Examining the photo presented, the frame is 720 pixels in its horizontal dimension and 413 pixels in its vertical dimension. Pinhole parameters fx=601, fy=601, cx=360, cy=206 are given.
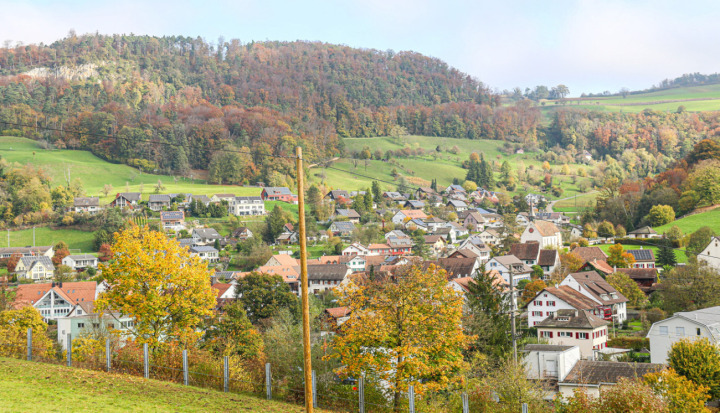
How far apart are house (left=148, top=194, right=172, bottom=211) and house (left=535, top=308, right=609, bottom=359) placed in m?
60.5

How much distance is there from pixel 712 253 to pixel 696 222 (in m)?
14.2

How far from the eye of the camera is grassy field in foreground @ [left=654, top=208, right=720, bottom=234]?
2319 inches

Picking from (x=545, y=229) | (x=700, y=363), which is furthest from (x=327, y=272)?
(x=700, y=363)

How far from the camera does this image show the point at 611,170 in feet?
412

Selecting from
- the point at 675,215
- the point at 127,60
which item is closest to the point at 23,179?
the point at 675,215

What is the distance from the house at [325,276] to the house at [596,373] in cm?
3121

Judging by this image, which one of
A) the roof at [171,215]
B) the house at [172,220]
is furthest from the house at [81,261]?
the roof at [171,215]

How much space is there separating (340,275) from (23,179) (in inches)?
2082

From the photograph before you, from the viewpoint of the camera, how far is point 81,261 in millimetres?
62531

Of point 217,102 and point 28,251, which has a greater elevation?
point 217,102

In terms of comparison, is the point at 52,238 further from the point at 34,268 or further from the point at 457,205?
the point at 457,205

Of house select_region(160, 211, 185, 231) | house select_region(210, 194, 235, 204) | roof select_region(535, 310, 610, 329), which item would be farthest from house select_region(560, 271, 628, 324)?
house select_region(210, 194, 235, 204)

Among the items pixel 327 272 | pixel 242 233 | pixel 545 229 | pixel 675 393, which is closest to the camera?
pixel 675 393

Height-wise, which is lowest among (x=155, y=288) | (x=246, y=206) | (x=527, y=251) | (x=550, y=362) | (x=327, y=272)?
(x=327, y=272)
